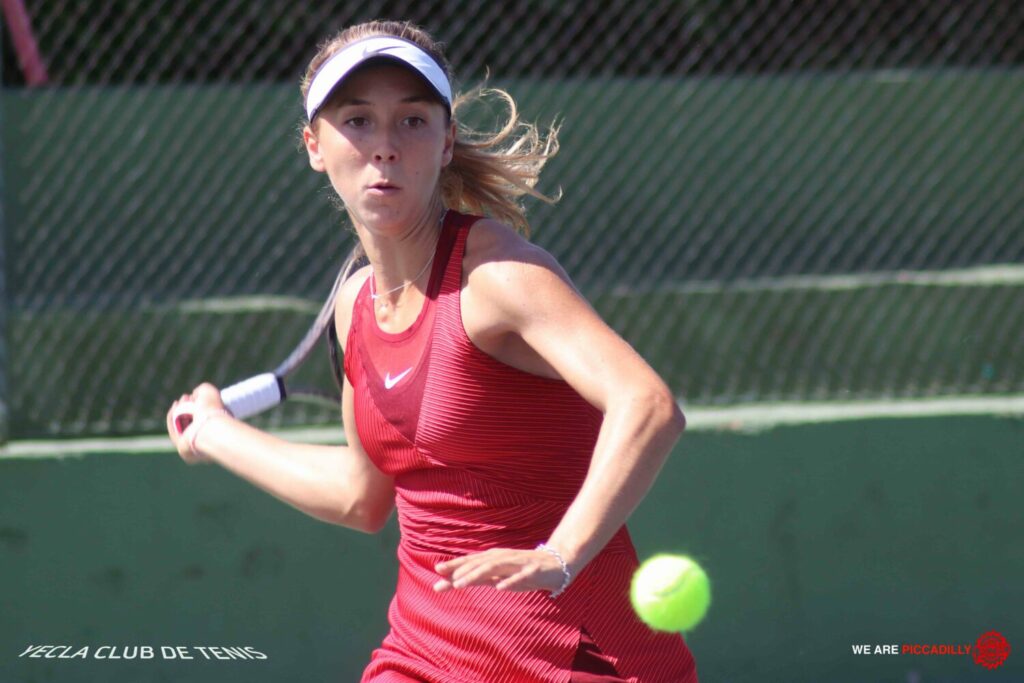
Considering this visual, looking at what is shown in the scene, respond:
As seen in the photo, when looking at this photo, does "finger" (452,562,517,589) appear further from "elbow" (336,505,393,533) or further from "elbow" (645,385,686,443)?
"elbow" (336,505,393,533)

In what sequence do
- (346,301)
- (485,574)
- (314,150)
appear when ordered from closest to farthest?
1. (485,574)
2. (314,150)
3. (346,301)

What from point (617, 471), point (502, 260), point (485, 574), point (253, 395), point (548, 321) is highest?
point (253, 395)

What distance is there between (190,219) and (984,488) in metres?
3.17

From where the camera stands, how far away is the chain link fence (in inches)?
198

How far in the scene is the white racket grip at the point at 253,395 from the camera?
3227 mm

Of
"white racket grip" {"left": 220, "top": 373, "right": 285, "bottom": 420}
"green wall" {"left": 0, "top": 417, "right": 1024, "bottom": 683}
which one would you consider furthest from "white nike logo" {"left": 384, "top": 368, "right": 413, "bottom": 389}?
"green wall" {"left": 0, "top": 417, "right": 1024, "bottom": 683}

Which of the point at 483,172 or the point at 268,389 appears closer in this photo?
the point at 483,172

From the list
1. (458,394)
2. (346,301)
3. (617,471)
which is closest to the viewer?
(617,471)

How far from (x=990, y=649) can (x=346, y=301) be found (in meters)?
2.52

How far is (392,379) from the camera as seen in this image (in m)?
2.34

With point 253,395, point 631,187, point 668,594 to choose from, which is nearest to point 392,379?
point 668,594

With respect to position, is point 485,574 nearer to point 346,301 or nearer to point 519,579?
point 519,579

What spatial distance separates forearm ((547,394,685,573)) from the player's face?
0.54 m

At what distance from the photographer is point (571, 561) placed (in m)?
1.93
